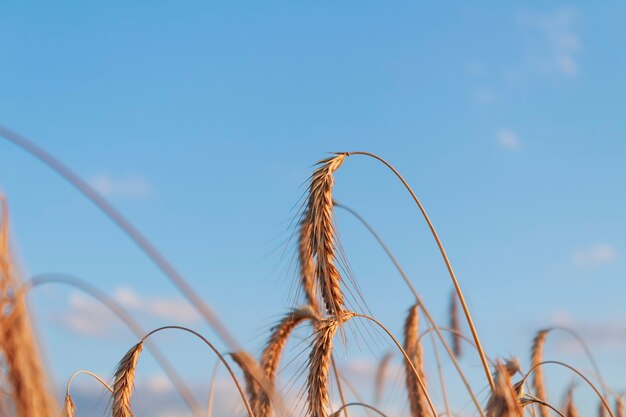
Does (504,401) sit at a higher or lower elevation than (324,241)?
lower

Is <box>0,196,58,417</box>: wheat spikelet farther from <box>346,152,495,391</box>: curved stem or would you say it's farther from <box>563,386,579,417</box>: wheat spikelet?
<box>563,386,579,417</box>: wheat spikelet

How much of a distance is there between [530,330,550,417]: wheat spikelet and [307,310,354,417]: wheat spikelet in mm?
2798

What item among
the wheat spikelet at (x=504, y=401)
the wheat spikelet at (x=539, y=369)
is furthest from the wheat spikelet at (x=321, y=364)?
the wheat spikelet at (x=539, y=369)

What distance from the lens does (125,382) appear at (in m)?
4.64

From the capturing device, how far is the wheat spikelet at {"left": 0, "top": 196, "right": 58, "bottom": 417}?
2711 millimetres

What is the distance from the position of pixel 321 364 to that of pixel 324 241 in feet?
2.34

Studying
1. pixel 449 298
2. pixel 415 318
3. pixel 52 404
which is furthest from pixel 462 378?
pixel 449 298

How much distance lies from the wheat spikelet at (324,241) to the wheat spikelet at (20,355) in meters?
1.89

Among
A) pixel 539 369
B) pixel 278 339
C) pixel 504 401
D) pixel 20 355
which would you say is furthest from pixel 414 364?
pixel 20 355

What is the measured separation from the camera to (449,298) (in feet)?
33.4

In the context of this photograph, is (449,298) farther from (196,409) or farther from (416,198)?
(196,409)

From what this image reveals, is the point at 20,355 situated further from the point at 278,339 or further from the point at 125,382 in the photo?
the point at 278,339

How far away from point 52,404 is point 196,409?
1726 millimetres

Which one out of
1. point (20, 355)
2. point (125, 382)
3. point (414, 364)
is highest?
point (414, 364)
